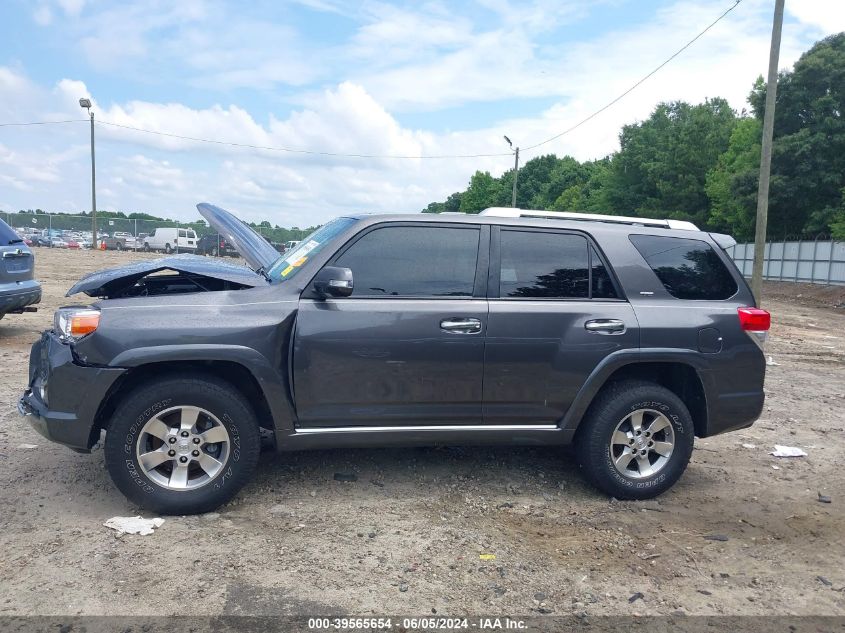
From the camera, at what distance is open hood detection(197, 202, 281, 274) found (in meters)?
5.30

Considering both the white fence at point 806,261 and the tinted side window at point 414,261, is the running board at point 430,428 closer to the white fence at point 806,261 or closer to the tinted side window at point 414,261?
the tinted side window at point 414,261

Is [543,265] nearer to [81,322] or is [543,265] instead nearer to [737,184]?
[81,322]

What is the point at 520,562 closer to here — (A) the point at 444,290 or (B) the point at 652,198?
(A) the point at 444,290

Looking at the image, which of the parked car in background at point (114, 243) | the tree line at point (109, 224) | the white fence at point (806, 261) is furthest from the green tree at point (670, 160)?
the parked car in background at point (114, 243)

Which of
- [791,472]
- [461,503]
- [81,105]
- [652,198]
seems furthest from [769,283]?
[81,105]

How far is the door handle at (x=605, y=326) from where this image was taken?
14.2 feet

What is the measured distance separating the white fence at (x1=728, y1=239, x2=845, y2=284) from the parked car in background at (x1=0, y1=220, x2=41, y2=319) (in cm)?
2395

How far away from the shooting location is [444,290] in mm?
4262

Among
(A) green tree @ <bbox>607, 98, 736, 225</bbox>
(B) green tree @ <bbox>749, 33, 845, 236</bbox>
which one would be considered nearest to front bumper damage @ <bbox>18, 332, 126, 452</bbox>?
(B) green tree @ <bbox>749, 33, 845, 236</bbox>

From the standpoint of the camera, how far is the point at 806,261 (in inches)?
1196

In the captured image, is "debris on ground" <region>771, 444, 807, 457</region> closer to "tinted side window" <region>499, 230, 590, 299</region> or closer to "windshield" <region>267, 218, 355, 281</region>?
"tinted side window" <region>499, 230, 590, 299</region>

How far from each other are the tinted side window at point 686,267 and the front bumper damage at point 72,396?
3.42 meters

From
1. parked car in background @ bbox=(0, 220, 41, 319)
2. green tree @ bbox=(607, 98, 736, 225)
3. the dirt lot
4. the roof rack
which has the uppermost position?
green tree @ bbox=(607, 98, 736, 225)

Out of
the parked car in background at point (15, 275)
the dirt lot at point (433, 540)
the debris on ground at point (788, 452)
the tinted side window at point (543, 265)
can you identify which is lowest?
the dirt lot at point (433, 540)
